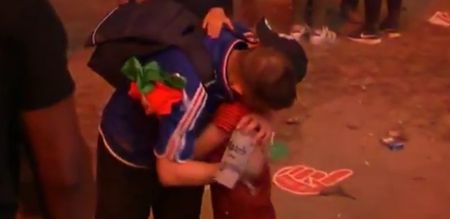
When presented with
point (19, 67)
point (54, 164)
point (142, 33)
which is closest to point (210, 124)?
point (142, 33)

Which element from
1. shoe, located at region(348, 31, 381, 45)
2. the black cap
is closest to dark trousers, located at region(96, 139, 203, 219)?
the black cap

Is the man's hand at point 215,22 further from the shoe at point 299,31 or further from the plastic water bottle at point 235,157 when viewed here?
Answer: the shoe at point 299,31

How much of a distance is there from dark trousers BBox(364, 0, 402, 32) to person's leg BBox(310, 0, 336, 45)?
0.16 meters

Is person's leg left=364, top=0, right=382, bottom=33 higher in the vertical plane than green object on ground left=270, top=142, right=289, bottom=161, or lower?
lower

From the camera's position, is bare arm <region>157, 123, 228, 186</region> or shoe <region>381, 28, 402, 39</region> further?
shoe <region>381, 28, 402, 39</region>

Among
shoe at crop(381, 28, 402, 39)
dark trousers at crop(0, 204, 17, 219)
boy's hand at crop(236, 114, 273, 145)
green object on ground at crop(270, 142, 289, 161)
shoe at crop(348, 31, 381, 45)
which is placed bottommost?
shoe at crop(381, 28, 402, 39)

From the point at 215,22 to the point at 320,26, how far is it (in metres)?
2.22

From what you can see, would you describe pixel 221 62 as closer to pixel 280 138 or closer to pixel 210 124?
pixel 210 124

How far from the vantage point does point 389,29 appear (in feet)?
13.0

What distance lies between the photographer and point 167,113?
1.62 meters

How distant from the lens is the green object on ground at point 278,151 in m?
2.87

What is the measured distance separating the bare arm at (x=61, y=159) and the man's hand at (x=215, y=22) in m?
0.61

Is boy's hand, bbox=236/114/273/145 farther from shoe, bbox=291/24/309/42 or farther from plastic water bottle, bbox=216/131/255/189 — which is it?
shoe, bbox=291/24/309/42

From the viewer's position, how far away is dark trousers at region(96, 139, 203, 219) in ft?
6.09
